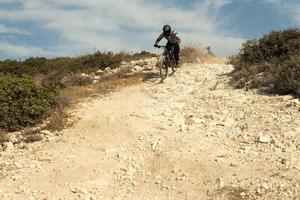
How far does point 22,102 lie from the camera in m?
12.5

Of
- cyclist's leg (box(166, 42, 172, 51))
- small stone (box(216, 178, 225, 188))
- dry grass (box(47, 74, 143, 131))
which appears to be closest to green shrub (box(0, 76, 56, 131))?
dry grass (box(47, 74, 143, 131))

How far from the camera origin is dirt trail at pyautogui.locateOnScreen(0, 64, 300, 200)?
8.76m

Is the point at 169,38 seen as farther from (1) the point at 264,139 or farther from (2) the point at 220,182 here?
(2) the point at 220,182

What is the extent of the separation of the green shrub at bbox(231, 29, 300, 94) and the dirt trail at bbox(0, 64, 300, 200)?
68 centimetres

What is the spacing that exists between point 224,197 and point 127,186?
1.66 m

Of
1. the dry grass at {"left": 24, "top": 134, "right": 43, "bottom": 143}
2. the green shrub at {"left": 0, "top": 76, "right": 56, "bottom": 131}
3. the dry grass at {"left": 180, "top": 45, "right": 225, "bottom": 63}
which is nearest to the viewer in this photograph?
the dry grass at {"left": 24, "top": 134, "right": 43, "bottom": 143}

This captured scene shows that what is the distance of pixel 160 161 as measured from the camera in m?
9.83

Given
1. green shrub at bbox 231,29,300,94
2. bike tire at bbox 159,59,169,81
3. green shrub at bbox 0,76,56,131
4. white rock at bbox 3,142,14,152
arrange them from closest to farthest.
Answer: white rock at bbox 3,142,14,152, green shrub at bbox 0,76,56,131, green shrub at bbox 231,29,300,94, bike tire at bbox 159,59,169,81

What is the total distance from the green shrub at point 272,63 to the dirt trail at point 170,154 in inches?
26.8

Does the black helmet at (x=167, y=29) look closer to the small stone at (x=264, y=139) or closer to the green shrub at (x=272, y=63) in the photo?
the green shrub at (x=272, y=63)

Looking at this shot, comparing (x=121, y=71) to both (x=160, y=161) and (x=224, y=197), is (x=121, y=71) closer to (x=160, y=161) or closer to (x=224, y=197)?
(x=160, y=161)

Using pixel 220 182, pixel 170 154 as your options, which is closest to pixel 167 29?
pixel 170 154

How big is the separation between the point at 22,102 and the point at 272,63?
23.2ft

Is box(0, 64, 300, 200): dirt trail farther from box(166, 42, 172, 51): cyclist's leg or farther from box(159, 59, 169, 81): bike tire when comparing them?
box(166, 42, 172, 51): cyclist's leg
